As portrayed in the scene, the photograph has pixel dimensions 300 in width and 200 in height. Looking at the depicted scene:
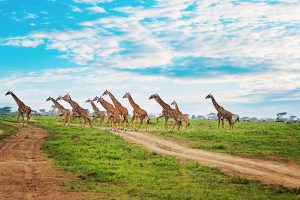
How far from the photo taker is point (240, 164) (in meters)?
20.2

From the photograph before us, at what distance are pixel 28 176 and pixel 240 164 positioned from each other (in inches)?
403

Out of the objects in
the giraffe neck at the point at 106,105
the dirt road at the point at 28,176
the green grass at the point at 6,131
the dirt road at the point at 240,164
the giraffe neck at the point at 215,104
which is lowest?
the dirt road at the point at 28,176

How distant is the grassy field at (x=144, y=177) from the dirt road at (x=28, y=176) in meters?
0.73

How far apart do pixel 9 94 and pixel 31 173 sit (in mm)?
27108

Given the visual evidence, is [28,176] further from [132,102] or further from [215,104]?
[215,104]

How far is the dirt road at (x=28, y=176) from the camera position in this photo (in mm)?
13648

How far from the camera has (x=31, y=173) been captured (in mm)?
17453

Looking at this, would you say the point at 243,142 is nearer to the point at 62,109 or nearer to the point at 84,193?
the point at 84,193

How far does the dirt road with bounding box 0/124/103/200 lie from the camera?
44.8ft

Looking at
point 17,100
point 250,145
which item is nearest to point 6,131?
point 17,100

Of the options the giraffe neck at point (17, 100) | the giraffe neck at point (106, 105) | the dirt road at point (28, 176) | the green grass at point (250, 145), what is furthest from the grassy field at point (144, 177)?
the giraffe neck at point (17, 100)

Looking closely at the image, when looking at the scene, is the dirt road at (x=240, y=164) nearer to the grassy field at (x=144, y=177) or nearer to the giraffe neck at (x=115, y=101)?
the grassy field at (x=144, y=177)

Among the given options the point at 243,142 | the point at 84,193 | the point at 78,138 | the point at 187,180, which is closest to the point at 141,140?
the point at 78,138

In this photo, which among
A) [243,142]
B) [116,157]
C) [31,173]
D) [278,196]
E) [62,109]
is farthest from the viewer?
[62,109]
